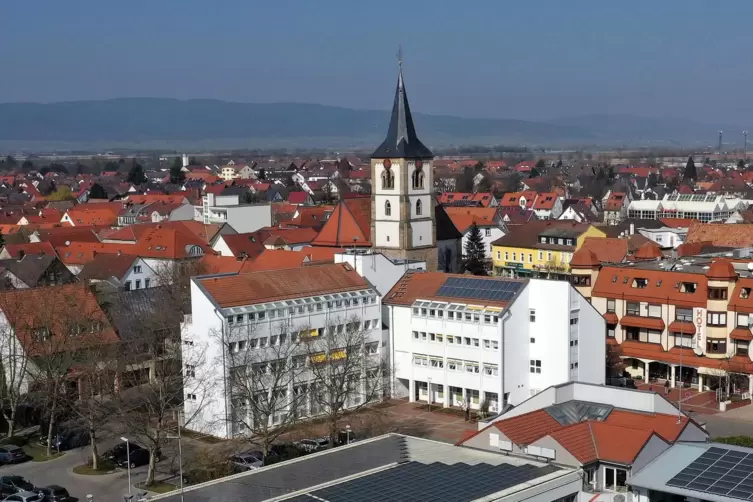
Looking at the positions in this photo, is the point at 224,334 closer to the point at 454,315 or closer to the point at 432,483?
the point at 454,315

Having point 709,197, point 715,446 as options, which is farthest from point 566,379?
point 709,197

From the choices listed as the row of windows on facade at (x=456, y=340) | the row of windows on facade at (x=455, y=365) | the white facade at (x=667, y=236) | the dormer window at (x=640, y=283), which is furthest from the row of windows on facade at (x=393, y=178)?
the white facade at (x=667, y=236)

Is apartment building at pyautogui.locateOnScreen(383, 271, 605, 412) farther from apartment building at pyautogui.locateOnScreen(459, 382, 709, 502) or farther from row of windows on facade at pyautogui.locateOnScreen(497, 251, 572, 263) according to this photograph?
row of windows on facade at pyautogui.locateOnScreen(497, 251, 572, 263)

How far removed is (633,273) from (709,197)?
64.7 meters

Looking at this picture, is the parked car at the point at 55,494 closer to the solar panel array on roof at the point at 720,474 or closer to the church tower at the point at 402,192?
the solar panel array on roof at the point at 720,474

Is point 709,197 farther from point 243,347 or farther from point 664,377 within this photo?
point 243,347

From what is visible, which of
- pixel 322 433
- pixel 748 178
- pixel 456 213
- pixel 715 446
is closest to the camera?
pixel 715 446

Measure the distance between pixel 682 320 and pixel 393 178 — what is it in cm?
2091

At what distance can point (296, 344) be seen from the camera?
145 ft

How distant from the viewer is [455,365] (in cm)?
4650

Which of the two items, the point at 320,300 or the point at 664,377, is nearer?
the point at 320,300

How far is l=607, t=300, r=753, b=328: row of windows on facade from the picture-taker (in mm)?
48531

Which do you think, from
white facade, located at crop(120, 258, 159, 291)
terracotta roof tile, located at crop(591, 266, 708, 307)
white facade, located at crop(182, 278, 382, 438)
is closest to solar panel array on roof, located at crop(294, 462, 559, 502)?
white facade, located at crop(182, 278, 382, 438)

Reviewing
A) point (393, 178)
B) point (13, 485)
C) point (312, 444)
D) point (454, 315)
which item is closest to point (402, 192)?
point (393, 178)
